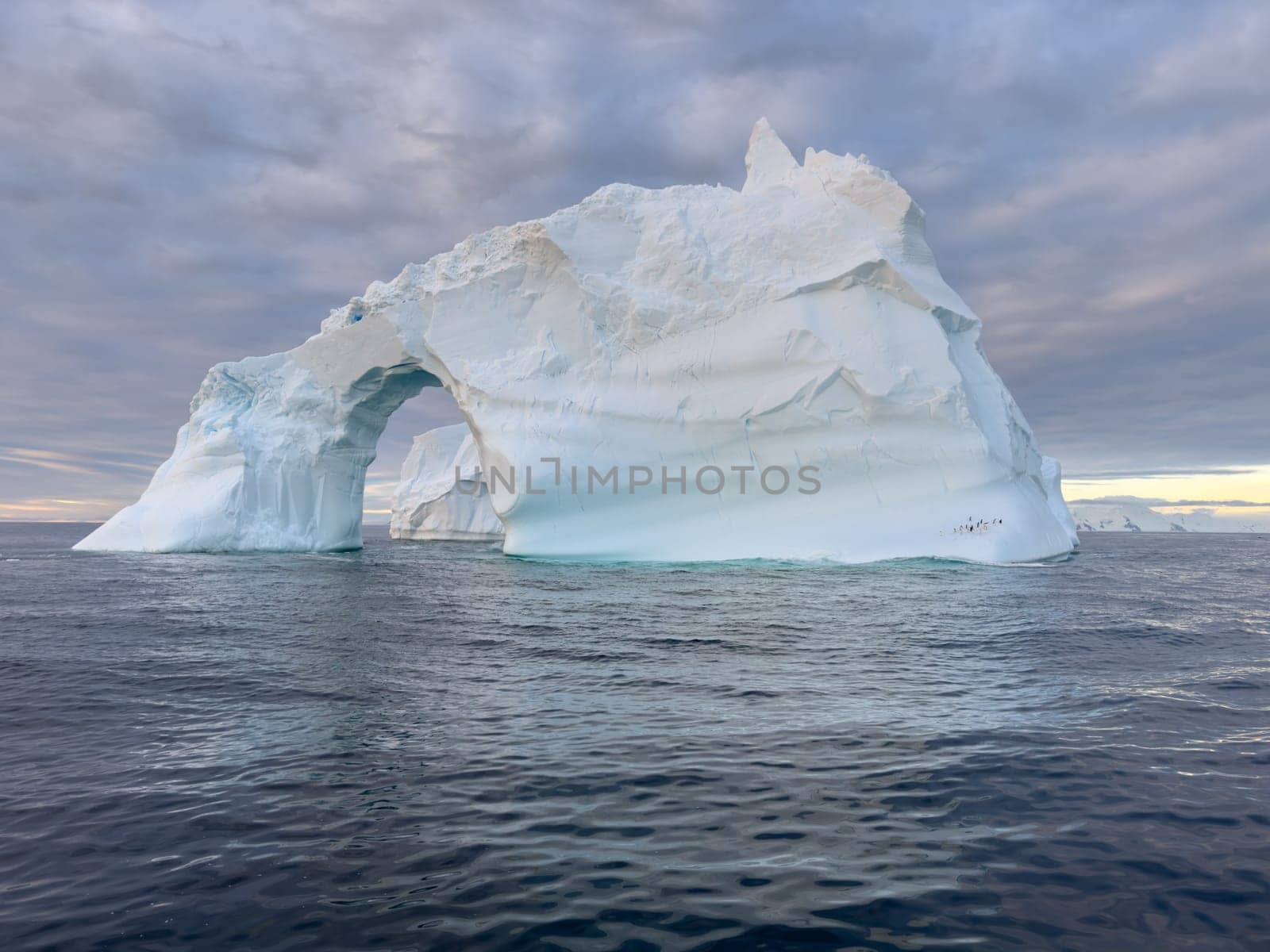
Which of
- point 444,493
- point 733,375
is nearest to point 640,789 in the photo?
point 733,375

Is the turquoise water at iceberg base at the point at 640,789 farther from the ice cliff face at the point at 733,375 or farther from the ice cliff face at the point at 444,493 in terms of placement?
the ice cliff face at the point at 444,493

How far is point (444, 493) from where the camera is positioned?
5241cm

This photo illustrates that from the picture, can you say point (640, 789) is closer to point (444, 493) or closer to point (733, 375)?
point (733, 375)

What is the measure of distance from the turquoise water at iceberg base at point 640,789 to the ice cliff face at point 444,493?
130 feet

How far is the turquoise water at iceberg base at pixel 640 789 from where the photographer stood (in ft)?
12.7

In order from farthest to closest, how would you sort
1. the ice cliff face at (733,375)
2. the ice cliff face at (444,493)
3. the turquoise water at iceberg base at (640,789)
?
the ice cliff face at (444,493) → the ice cliff face at (733,375) → the turquoise water at iceberg base at (640,789)

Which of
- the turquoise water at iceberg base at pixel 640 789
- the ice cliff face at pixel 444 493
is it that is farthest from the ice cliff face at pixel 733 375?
the ice cliff face at pixel 444 493

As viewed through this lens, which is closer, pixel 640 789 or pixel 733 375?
pixel 640 789

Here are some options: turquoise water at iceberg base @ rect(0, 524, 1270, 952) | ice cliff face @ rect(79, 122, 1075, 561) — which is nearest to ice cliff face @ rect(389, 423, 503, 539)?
ice cliff face @ rect(79, 122, 1075, 561)

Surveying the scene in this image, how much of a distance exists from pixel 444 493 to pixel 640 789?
48.7m

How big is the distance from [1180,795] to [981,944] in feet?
9.29

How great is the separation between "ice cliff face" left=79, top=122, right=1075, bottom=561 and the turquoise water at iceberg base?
42.4 feet

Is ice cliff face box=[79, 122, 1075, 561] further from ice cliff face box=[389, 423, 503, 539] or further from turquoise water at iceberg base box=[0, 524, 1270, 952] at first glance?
ice cliff face box=[389, 423, 503, 539]

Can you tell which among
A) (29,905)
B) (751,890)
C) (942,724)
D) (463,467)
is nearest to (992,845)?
(751,890)
